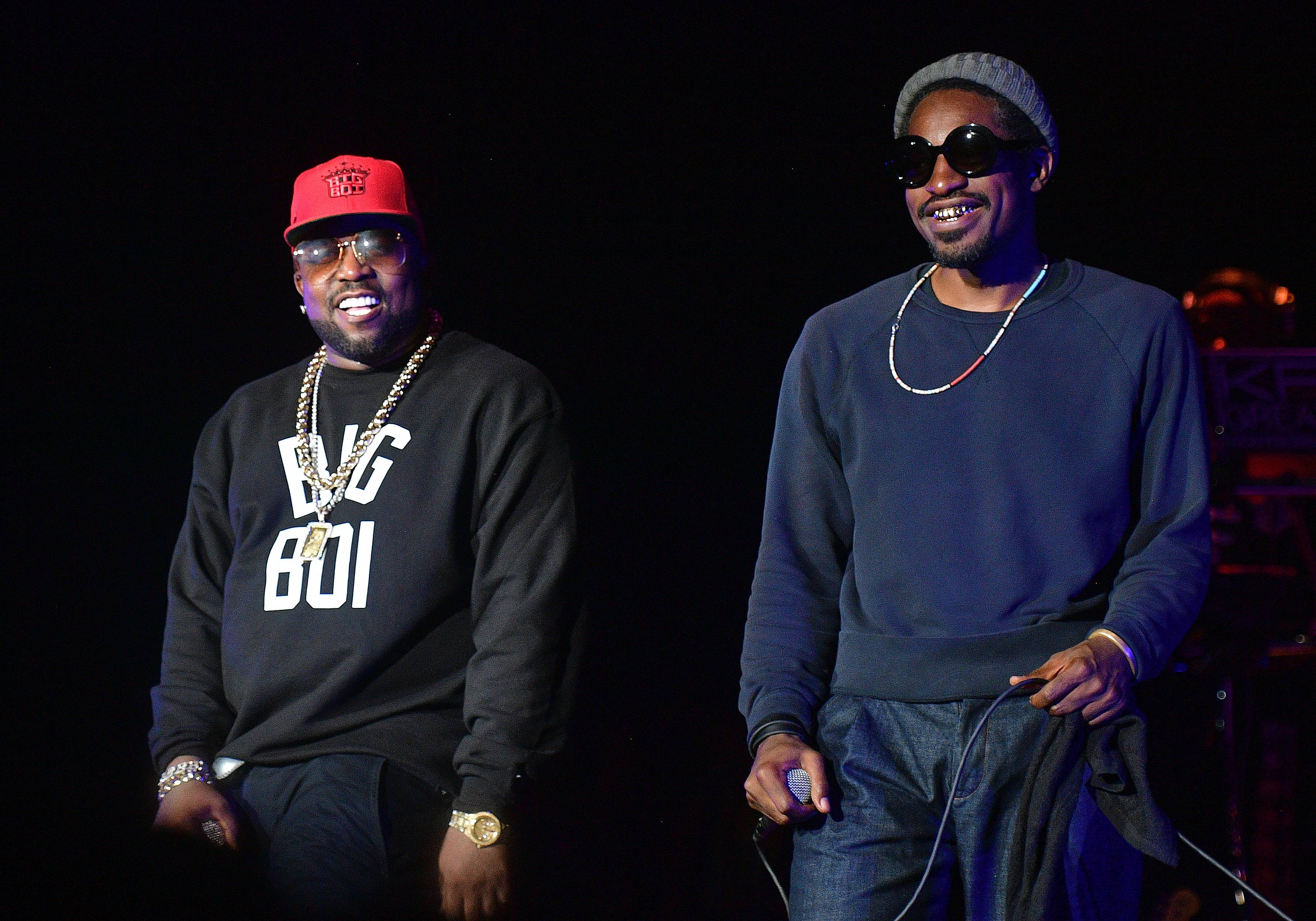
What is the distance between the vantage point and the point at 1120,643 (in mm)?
2189

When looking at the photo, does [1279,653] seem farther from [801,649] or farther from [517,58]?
[517,58]

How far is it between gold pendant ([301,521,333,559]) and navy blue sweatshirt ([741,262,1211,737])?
3.21 feet

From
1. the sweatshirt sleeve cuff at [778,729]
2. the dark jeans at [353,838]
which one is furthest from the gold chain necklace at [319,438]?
the sweatshirt sleeve cuff at [778,729]

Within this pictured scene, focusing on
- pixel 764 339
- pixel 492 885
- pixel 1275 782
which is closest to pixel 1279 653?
pixel 1275 782

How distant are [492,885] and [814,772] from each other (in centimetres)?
76

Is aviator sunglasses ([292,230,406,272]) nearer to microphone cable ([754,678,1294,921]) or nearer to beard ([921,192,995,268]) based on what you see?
beard ([921,192,995,268])

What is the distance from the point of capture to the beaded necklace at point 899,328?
248 cm

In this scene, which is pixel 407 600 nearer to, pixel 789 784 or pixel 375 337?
pixel 375 337

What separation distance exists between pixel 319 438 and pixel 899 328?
1.36 meters

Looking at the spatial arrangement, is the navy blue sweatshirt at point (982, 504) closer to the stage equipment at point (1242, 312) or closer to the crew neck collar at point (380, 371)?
the crew neck collar at point (380, 371)

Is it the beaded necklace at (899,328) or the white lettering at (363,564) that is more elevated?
the beaded necklace at (899,328)

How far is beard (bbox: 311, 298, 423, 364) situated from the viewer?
126 inches

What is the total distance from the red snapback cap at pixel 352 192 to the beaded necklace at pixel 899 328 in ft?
4.13

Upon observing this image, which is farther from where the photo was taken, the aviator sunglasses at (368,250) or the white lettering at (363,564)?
the aviator sunglasses at (368,250)
